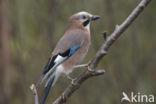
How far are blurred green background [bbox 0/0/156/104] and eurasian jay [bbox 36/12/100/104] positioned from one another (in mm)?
1927

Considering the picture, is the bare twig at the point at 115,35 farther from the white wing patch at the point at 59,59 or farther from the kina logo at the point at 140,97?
the kina logo at the point at 140,97

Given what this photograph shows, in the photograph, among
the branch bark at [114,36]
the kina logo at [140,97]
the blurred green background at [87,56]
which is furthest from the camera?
the blurred green background at [87,56]

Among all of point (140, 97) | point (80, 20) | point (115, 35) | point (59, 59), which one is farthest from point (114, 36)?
point (140, 97)

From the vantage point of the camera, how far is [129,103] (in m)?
7.88

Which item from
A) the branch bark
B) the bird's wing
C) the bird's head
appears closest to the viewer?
the branch bark

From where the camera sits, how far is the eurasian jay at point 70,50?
4.96 metres

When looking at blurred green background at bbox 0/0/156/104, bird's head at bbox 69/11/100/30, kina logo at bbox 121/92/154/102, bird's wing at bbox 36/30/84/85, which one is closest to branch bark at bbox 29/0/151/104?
bird's wing at bbox 36/30/84/85

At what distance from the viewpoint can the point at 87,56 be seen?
8.14m

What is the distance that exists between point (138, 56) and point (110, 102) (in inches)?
38.6

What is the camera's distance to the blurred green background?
7840 millimetres

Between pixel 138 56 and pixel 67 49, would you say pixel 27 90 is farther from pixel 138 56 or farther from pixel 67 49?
pixel 67 49

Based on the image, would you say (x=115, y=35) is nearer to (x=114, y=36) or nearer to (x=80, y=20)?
(x=114, y=36)

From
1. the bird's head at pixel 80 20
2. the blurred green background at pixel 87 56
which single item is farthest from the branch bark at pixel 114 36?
the blurred green background at pixel 87 56

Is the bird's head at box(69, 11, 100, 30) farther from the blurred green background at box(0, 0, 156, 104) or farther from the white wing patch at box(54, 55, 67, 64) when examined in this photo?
the blurred green background at box(0, 0, 156, 104)
